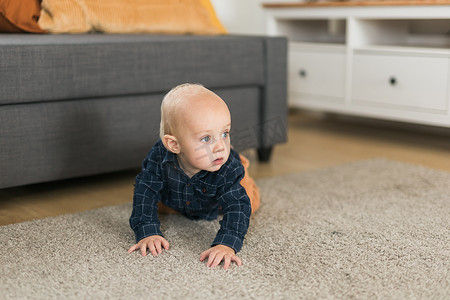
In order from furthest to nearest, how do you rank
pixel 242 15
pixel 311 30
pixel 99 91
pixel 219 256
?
pixel 242 15 → pixel 311 30 → pixel 99 91 → pixel 219 256

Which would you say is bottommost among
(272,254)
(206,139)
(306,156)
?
(306,156)

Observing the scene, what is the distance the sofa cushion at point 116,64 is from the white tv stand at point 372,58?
607mm

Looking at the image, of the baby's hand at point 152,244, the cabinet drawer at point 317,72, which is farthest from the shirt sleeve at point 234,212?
the cabinet drawer at point 317,72

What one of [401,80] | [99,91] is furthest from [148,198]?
[401,80]

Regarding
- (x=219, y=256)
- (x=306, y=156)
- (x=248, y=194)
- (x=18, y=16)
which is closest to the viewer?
(x=219, y=256)

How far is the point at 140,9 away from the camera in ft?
6.30

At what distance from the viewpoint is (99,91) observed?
5.00 ft

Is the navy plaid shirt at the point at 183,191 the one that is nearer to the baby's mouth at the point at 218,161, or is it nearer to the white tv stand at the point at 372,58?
the baby's mouth at the point at 218,161

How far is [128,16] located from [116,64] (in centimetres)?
41

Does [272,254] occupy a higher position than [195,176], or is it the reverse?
[195,176]

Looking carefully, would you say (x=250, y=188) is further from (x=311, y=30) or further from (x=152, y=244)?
(x=311, y=30)

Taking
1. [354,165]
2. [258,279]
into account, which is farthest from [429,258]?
[354,165]

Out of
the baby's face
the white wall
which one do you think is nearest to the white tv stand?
the white wall

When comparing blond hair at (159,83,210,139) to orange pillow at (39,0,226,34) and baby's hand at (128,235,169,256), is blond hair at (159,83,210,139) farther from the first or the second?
orange pillow at (39,0,226,34)
